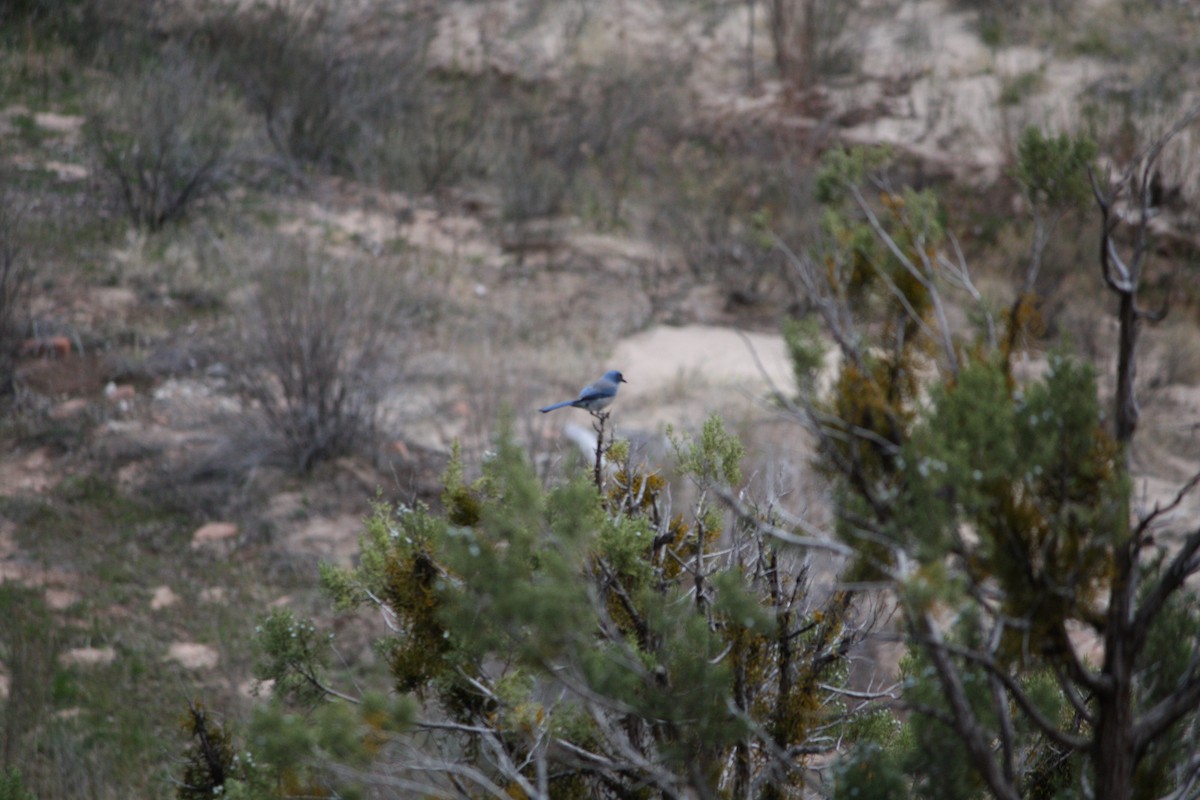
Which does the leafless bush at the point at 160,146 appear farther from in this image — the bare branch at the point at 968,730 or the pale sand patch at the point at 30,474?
the bare branch at the point at 968,730

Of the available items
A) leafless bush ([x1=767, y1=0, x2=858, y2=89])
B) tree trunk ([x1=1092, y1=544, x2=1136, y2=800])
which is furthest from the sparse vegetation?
leafless bush ([x1=767, y1=0, x2=858, y2=89])

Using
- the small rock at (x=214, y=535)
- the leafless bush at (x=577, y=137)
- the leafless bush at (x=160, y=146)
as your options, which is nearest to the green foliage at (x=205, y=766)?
the small rock at (x=214, y=535)

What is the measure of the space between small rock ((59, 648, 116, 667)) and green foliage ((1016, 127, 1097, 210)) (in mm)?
4484

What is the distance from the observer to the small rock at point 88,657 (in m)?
4.92

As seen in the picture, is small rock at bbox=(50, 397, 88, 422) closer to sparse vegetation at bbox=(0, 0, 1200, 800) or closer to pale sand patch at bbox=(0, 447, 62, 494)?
sparse vegetation at bbox=(0, 0, 1200, 800)

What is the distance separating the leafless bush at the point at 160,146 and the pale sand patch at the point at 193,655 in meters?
5.20

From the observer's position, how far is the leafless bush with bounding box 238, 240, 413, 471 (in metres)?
6.59

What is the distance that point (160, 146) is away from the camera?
31.2 ft

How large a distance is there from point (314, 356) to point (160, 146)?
13.5 ft

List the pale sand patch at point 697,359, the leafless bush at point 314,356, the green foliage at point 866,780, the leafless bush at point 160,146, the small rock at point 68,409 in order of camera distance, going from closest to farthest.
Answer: the green foliage at point 866,780 → the leafless bush at point 314,356 → the small rock at point 68,409 → the pale sand patch at point 697,359 → the leafless bush at point 160,146

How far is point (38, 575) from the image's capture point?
546cm

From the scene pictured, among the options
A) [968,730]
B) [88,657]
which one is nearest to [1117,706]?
[968,730]

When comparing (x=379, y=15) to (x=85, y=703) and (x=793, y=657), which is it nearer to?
(x=85, y=703)

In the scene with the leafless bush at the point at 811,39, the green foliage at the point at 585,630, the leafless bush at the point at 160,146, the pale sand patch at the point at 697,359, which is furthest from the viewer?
the leafless bush at the point at 811,39
